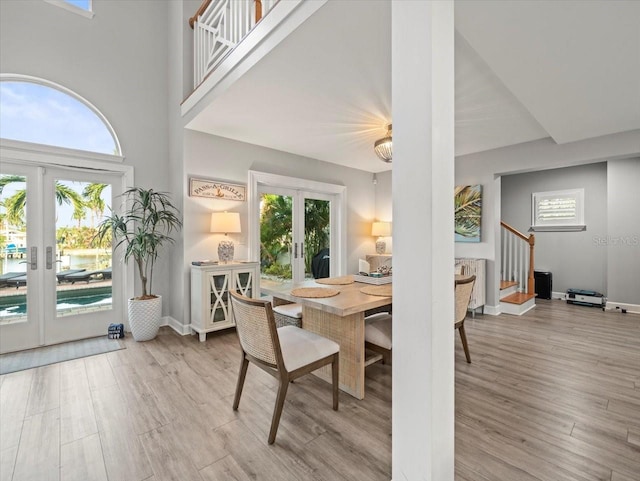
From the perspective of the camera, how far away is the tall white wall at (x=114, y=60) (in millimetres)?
3170

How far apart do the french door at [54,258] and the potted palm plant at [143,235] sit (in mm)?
189

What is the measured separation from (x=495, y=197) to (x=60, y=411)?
5.24 meters

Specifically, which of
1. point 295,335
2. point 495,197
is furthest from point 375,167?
point 295,335

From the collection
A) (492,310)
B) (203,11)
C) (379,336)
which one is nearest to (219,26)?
(203,11)

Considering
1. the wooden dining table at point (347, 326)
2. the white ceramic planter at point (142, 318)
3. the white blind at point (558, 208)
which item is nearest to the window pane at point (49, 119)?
the white ceramic planter at point (142, 318)

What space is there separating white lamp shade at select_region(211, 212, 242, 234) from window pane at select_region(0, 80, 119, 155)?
1475 mm

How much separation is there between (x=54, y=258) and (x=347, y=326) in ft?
11.0

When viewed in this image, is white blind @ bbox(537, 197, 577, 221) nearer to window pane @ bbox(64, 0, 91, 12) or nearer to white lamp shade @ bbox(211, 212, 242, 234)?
white lamp shade @ bbox(211, 212, 242, 234)

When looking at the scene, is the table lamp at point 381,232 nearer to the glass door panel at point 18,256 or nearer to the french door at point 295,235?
the french door at point 295,235

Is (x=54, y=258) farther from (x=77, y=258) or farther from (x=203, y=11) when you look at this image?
(x=203, y=11)

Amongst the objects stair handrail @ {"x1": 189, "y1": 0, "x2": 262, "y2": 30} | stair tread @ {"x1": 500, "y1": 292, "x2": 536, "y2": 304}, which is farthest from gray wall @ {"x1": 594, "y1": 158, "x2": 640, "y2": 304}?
stair handrail @ {"x1": 189, "y1": 0, "x2": 262, "y2": 30}

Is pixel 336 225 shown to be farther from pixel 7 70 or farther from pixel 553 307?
pixel 7 70

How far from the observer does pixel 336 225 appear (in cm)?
545

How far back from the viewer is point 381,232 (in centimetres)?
566
